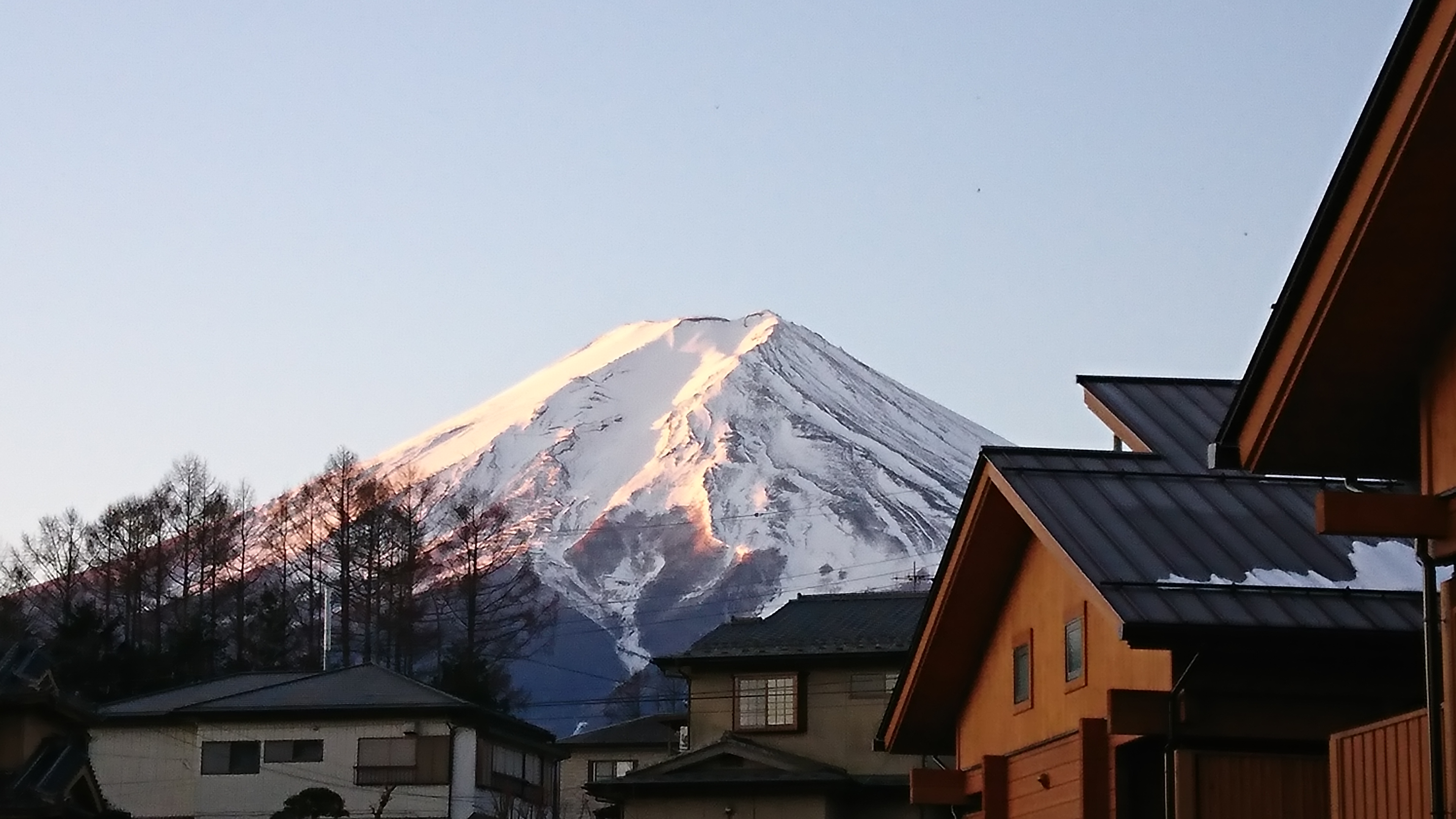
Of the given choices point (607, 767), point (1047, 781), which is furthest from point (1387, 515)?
point (607, 767)

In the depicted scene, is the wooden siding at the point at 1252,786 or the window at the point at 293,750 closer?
the wooden siding at the point at 1252,786

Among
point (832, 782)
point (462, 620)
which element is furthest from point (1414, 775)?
A: point (462, 620)

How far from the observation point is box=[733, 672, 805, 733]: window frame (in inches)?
1383

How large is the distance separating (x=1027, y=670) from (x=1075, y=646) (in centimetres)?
110

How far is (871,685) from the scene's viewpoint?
3491cm

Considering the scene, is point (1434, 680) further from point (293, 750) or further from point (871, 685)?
point (293, 750)

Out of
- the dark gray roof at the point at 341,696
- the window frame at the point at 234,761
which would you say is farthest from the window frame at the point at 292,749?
the dark gray roof at the point at 341,696

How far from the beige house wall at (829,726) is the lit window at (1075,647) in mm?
22048

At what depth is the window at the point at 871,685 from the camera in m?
34.8

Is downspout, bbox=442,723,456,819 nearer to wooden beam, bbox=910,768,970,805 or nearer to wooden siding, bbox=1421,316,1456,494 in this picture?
wooden beam, bbox=910,768,970,805

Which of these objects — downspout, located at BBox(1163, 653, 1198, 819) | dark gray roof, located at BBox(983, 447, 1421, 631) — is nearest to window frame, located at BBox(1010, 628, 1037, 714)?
dark gray roof, located at BBox(983, 447, 1421, 631)

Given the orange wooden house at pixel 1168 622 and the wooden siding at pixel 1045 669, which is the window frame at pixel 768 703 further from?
the orange wooden house at pixel 1168 622

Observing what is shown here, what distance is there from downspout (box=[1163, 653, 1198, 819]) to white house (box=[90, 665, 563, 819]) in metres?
32.4

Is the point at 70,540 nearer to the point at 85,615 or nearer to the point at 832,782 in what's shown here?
the point at 85,615
